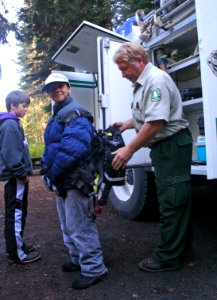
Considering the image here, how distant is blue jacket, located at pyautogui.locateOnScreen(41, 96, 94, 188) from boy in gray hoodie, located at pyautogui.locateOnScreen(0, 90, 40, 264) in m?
0.47

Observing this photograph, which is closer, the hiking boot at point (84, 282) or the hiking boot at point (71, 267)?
the hiking boot at point (84, 282)

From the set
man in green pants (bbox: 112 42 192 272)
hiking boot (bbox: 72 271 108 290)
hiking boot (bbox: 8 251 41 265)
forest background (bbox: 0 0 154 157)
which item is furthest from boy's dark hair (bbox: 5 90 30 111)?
forest background (bbox: 0 0 154 157)

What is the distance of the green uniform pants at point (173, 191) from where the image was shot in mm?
3273

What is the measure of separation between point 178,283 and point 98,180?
1.09 m

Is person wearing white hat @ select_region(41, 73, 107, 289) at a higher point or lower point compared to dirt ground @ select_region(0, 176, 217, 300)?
higher

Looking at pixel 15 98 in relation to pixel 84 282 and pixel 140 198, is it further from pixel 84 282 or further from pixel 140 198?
pixel 140 198

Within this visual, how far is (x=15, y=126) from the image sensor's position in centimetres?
367

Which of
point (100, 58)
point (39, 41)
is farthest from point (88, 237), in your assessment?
point (39, 41)

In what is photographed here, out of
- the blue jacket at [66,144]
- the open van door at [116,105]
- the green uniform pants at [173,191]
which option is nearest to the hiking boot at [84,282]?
the green uniform pants at [173,191]

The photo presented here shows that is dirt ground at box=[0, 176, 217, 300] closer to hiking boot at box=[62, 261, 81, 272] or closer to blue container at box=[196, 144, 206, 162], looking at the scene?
hiking boot at box=[62, 261, 81, 272]

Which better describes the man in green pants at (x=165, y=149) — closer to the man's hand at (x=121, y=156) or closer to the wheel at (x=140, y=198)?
the man's hand at (x=121, y=156)

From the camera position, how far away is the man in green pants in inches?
125

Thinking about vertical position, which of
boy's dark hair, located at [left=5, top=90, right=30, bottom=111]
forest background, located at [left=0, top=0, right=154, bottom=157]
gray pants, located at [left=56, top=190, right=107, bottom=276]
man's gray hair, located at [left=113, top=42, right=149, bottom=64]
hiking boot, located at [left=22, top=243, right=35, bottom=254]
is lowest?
hiking boot, located at [left=22, top=243, right=35, bottom=254]

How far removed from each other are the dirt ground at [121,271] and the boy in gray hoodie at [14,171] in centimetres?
21
